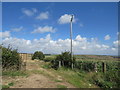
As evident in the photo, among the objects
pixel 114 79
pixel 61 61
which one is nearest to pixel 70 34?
pixel 61 61

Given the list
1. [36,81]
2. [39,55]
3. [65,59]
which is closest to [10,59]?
[36,81]

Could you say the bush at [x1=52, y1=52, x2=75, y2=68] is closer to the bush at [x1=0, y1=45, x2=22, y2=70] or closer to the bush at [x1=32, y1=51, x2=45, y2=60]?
the bush at [x1=0, y1=45, x2=22, y2=70]

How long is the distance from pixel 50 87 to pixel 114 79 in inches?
179

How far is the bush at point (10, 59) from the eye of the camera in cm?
1225

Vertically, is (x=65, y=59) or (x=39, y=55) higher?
(x=65, y=59)

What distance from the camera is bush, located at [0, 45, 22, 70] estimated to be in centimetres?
1225

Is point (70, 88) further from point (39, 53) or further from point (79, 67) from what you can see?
point (39, 53)

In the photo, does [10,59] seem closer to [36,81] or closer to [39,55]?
[36,81]

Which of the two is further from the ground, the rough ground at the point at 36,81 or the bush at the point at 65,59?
the bush at the point at 65,59

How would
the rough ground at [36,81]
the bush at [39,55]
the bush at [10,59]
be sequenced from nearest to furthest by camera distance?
1. the rough ground at [36,81]
2. the bush at [10,59]
3. the bush at [39,55]

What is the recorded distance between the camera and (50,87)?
7.59m

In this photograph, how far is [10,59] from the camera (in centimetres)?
1258

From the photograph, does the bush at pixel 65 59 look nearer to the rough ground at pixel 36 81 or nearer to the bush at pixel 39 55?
the rough ground at pixel 36 81

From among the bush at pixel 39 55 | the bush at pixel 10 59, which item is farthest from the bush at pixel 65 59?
the bush at pixel 39 55
